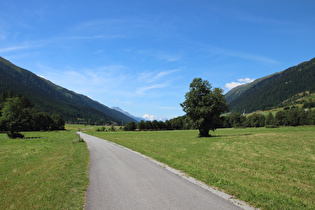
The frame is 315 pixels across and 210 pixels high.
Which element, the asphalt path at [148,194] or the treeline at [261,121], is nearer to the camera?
the asphalt path at [148,194]

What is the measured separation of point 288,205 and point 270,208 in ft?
3.19

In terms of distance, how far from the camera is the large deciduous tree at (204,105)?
42756 mm

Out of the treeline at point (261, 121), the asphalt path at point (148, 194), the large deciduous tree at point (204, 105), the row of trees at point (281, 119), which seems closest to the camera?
the asphalt path at point (148, 194)

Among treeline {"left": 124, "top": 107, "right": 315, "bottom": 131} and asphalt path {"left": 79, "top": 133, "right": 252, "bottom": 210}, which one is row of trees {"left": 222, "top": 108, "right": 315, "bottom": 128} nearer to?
treeline {"left": 124, "top": 107, "right": 315, "bottom": 131}

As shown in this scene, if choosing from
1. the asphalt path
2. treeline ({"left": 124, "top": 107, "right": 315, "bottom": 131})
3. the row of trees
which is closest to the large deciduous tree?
treeline ({"left": 124, "top": 107, "right": 315, "bottom": 131})

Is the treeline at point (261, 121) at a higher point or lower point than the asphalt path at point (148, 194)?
higher

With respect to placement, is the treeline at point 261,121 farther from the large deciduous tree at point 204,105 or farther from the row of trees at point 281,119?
the large deciduous tree at point 204,105

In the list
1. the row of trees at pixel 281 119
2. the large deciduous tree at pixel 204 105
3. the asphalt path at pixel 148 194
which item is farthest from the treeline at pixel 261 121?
the asphalt path at pixel 148 194

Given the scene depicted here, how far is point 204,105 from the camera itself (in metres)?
43.7

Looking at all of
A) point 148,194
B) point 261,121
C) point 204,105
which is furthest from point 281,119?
point 148,194

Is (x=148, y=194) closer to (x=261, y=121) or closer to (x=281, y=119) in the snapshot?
(x=281, y=119)

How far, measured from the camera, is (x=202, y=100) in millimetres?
44312

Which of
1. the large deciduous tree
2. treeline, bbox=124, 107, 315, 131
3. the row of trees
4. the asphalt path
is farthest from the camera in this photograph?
treeline, bbox=124, 107, 315, 131

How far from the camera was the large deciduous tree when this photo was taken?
42.8 metres
